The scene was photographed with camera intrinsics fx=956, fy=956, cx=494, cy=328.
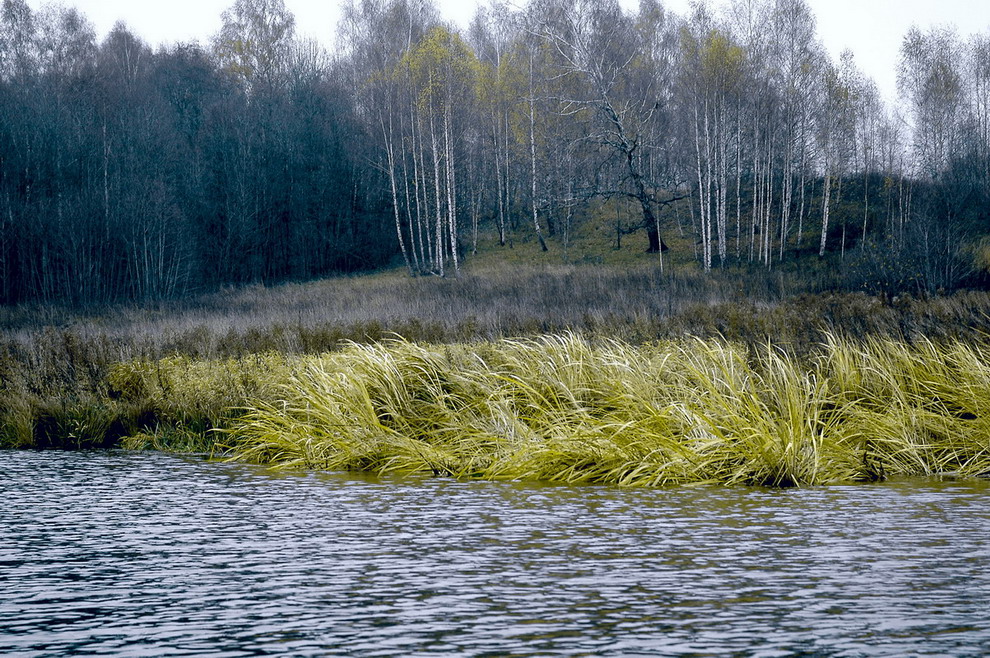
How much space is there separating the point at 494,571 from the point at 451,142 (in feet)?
98.7

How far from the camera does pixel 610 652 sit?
328 centimetres

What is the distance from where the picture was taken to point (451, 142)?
1318 inches

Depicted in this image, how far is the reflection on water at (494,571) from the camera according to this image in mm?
3443

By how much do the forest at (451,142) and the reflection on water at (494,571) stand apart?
63.9 ft

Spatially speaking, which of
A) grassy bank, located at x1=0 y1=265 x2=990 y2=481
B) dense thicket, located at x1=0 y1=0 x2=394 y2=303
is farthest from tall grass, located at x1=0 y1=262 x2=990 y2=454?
dense thicket, located at x1=0 y1=0 x2=394 y2=303

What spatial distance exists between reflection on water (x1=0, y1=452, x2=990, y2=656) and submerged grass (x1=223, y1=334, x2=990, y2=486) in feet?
1.87

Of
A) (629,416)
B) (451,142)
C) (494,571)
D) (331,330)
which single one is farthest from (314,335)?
(451,142)

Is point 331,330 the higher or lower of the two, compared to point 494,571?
higher

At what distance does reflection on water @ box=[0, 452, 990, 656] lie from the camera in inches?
136

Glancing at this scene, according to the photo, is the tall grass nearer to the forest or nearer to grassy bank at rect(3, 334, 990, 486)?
grassy bank at rect(3, 334, 990, 486)

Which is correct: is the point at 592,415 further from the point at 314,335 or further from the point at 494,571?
the point at 314,335

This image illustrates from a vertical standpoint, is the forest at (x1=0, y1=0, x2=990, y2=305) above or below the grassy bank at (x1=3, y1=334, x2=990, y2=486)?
above

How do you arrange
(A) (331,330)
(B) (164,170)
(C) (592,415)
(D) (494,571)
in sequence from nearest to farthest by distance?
(D) (494,571) < (C) (592,415) < (A) (331,330) < (B) (164,170)

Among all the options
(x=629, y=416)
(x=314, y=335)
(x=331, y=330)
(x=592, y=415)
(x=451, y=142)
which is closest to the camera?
(x=629, y=416)
